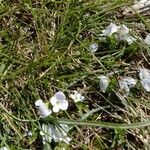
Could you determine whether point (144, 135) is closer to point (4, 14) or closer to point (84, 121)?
point (84, 121)

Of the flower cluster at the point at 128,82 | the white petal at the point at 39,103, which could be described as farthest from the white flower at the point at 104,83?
the white petal at the point at 39,103

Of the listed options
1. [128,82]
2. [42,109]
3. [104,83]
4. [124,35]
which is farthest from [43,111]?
[124,35]

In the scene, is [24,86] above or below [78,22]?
below

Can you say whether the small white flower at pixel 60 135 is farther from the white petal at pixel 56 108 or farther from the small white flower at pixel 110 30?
the small white flower at pixel 110 30

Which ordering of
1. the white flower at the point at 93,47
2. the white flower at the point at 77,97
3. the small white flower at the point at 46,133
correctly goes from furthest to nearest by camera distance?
the white flower at the point at 93,47
the white flower at the point at 77,97
the small white flower at the point at 46,133

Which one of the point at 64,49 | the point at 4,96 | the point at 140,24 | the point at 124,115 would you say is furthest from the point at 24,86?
the point at 140,24

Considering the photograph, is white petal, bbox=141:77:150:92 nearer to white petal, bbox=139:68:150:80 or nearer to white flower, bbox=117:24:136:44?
white petal, bbox=139:68:150:80

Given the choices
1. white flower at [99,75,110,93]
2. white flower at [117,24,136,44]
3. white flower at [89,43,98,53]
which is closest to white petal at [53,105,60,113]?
white flower at [99,75,110,93]
